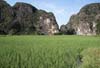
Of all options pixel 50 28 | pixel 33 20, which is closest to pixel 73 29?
pixel 50 28

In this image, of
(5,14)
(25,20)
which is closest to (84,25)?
(25,20)

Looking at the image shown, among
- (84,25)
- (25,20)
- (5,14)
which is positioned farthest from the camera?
(84,25)

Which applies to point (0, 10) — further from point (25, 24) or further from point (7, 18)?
point (25, 24)

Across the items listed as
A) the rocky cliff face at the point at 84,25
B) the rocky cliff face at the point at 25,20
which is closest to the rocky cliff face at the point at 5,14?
the rocky cliff face at the point at 25,20

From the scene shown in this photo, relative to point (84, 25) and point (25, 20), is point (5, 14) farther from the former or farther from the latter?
point (84, 25)

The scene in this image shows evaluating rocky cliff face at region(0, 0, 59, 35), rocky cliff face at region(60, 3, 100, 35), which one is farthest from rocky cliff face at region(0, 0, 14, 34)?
rocky cliff face at region(60, 3, 100, 35)

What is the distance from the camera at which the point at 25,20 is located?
76.9 meters

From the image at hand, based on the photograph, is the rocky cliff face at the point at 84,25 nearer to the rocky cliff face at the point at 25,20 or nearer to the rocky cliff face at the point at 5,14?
the rocky cliff face at the point at 25,20

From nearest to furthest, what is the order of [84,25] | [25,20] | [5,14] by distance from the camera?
[5,14] → [25,20] → [84,25]

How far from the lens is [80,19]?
81750 mm

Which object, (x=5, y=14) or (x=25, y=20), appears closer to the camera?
(x=5, y=14)

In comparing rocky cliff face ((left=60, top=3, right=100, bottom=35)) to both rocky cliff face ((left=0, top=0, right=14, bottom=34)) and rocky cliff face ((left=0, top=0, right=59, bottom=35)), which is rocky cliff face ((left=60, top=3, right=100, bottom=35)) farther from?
rocky cliff face ((left=0, top=0, right=14, bottom=34))

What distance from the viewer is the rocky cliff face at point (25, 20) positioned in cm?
6918

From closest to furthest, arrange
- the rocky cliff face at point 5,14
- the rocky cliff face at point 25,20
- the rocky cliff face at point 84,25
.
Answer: the rocky cliff face at point 25,20, the rocky cliff face at point 5,14, the rocky cliff face at point 84,25
